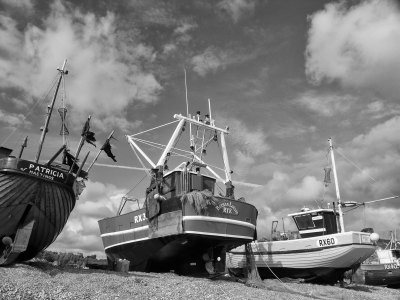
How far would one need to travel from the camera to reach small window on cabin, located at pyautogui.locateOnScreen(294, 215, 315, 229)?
73.1 feet

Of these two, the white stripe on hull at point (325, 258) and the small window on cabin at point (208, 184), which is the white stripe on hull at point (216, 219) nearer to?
the small window on cabin at point (208, 184)

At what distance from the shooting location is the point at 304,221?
22531 millimetres

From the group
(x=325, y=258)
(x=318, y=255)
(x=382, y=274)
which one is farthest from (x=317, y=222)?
(x=382, y=274)

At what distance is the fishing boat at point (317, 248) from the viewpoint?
62.4 ft

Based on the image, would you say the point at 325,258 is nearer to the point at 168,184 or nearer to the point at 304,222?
the point at 304,222

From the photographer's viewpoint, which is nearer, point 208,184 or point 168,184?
point 168,184

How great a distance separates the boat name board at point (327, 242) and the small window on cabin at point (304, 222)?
2383 millimetres

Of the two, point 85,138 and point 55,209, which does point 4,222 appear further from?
point 85,138

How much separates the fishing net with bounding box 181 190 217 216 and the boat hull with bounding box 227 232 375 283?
5500 millimetres

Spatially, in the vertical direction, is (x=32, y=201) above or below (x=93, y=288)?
above

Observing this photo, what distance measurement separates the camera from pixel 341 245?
19.0 m

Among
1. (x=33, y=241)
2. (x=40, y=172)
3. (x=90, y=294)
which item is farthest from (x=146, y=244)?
(x=90, y=294)

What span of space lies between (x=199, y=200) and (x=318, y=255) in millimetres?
9185

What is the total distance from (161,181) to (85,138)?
16.4 ft
